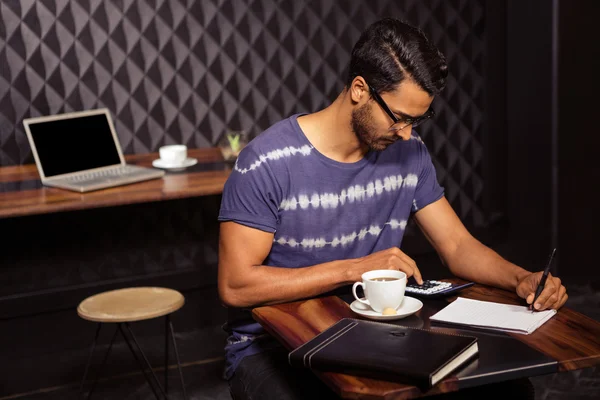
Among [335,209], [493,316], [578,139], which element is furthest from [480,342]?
[578,139]

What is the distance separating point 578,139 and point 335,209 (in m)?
2.60

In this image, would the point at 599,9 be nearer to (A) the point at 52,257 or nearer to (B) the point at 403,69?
(B) the point at 403,69

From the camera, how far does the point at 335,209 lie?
2.11 metres

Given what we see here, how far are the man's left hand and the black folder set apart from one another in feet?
1.10

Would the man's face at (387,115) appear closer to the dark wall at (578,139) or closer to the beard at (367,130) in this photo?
the beard at (367,130)

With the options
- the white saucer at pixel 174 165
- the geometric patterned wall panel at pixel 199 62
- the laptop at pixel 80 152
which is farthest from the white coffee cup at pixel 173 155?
the geometric patterned wall panel at pixel 199 62

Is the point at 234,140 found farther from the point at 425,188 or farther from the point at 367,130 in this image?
the point at 367,130

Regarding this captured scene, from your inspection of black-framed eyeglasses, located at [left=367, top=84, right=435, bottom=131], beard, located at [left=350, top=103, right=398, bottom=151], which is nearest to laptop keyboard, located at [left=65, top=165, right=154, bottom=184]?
beard, located at [left=350, top=103, right=398, bottom=151]

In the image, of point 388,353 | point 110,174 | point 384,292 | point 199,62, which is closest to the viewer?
point 388,353

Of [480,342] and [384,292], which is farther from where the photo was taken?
[384,292]

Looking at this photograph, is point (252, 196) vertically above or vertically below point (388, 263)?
above

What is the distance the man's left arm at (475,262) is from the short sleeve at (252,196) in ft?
1.66

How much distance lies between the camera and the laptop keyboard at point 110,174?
3.22 m

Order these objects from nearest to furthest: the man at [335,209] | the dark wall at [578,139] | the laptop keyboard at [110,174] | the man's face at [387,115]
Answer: the man at [335,209] → the man's face at [387,115] → the laptop keyboard at [110,174] → the dark wall at [578,139]
